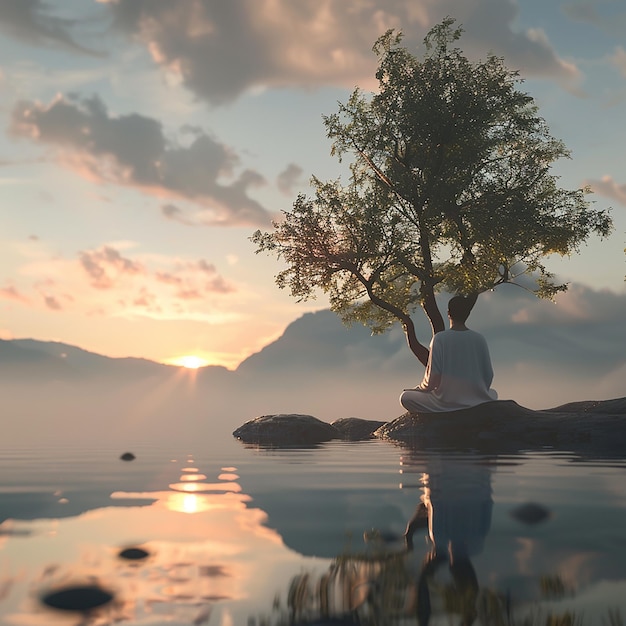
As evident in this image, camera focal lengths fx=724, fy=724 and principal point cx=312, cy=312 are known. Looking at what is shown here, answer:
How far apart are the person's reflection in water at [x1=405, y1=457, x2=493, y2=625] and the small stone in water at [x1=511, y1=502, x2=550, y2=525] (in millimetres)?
229

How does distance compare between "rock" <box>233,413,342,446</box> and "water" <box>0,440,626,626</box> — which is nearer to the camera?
"water" <box>0,440,626,626</box>

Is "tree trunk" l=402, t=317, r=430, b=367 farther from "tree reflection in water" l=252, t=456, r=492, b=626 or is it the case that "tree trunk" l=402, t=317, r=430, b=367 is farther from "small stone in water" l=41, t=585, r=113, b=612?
"small stone in water" l=41, t=585, r=113, b=612

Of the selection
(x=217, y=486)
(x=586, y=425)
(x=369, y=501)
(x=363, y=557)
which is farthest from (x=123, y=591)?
(x=586, y=425)

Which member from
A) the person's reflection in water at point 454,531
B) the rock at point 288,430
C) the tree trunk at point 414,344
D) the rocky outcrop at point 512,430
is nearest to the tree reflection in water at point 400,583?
the person's reflection in water at point 454,531

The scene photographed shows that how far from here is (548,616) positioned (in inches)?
126

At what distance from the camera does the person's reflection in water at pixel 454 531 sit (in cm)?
341

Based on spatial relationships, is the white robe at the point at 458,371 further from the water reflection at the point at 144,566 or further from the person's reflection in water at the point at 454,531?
the water reflection at the point at 144,566

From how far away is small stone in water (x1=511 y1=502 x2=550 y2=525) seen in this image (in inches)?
216

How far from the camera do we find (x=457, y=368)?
19.8 metres

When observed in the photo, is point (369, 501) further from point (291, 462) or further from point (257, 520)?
point (291, 462)

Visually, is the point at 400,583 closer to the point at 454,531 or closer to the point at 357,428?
the point at 454,531

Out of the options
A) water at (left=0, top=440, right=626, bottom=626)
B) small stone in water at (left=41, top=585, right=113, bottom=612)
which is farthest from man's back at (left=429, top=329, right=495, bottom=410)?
small stone in water at (left=41, top=585, right=113, bottom=612)

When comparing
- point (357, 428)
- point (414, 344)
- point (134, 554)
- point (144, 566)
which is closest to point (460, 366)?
point (357, 428)

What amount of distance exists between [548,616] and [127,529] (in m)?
3.27
